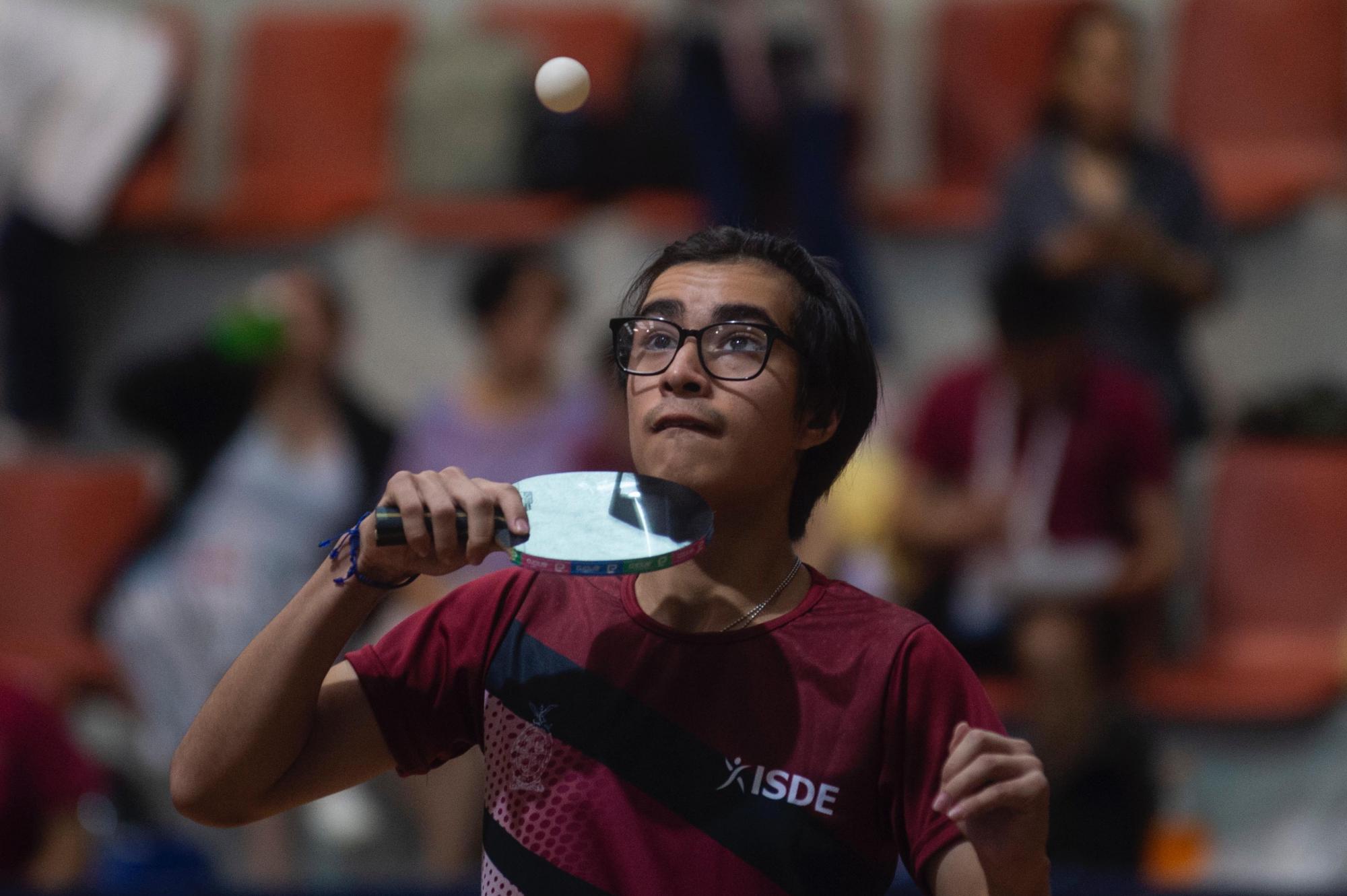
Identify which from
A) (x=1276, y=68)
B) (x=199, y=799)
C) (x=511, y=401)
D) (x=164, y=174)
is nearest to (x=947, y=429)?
(x=511, y=401)

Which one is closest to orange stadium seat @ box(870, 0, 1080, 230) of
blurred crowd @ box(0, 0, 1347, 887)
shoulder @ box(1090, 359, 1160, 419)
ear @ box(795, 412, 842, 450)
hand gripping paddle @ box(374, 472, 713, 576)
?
blurred crowd @ box(0, 0, 1347, 887)

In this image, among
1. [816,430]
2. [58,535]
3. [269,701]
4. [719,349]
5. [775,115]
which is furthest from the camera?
[58,535]

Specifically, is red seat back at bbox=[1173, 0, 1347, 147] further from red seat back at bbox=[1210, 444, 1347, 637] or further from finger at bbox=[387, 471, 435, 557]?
finger at bbox=[387, 471, 435, 557]

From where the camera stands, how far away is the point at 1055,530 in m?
4.58

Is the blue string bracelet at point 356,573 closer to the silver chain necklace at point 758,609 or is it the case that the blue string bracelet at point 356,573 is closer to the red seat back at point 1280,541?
the silver chain necklace at point 758,609

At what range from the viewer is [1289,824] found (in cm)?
466

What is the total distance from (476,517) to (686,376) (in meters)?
0.29

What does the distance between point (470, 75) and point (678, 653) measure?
439 centimetres

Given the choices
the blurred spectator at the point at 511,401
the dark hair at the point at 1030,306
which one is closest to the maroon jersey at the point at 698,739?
the dark hair at the point at 1030,306

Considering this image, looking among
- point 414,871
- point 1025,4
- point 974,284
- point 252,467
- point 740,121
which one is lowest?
point 414,871

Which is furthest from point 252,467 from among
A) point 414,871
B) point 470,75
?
point 470,75

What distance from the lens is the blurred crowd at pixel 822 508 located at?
173 inches

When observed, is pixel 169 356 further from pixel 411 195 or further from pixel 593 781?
pixel 593 781

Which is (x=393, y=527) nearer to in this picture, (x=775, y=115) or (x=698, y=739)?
(x=698, y=739)
